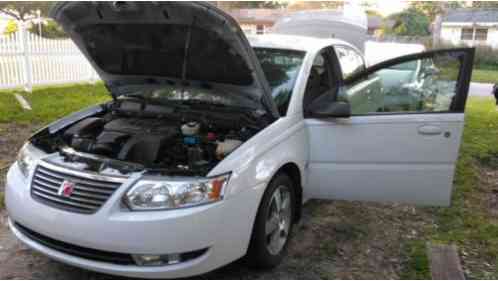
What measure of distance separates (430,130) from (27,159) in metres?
3.04

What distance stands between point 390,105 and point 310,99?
68 cm

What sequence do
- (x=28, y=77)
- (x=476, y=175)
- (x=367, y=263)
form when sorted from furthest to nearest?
1. (x=28, y=77)
2. (x=476, y=175)
3. (x=367, y=263)

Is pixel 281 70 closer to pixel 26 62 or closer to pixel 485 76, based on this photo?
pixel 26 62

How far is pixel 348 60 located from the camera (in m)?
4.89

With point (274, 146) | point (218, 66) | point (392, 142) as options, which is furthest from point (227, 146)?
point (392, 142)

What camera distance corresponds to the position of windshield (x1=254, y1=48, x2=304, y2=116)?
3.61 m

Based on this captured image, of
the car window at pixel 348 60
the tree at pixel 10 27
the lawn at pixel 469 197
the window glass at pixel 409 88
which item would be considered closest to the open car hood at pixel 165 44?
the window glass at pixel 409 88

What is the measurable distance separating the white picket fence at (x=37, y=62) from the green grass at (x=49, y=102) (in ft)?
1.47

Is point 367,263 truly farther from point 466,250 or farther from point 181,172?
point 181,172

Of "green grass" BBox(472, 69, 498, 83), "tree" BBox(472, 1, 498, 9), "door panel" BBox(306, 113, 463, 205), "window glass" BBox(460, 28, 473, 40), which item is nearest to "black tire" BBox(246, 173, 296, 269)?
"door panel" BBox(306, 113, 463, 205)

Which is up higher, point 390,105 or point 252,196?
point 390,105

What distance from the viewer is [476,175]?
533 cm

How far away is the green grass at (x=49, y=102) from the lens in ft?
25.4

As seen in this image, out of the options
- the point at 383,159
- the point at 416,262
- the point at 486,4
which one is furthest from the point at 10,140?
the point at 486,4
